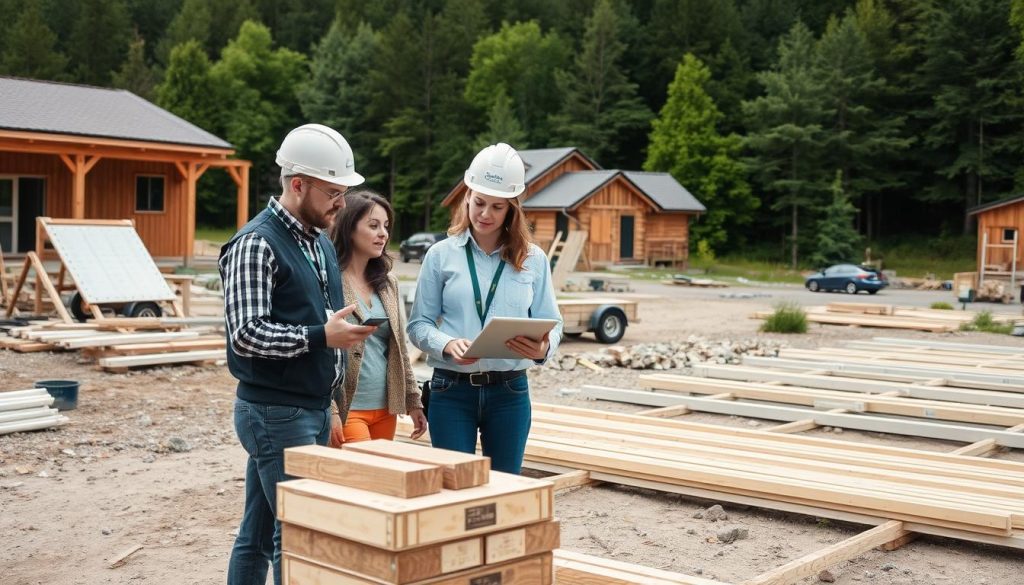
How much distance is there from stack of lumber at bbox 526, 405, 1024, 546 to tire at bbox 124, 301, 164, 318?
8.35 meters

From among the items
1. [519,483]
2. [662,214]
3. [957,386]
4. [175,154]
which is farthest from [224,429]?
[662,214]

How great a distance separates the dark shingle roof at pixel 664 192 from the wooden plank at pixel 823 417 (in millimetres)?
36226

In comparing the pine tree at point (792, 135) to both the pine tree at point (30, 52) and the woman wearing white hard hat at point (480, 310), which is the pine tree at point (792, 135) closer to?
the woman wearing white hard hat at point (480, 310)

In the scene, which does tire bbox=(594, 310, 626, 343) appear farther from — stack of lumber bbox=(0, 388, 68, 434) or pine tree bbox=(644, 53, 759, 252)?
pine tree bbox=(644, 53, 759, 252)

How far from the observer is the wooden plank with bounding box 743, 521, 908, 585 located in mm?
4809

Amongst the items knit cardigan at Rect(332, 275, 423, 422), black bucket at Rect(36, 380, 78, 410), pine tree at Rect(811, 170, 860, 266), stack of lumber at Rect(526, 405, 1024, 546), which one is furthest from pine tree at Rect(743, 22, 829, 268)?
knit cardigan at Rect(332, 275, 423, 422)

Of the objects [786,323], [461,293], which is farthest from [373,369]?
[786,323]

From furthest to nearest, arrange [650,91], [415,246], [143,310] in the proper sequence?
[650,91] → [415,246] → [143,310]

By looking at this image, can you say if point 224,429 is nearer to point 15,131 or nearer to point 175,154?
point 15,131

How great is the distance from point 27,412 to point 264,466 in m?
5.93

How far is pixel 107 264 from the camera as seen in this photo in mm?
15078

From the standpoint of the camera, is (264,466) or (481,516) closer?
(481,516)

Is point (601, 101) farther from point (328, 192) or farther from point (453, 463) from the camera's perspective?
point (453, 463)

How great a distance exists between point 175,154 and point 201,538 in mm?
22012
